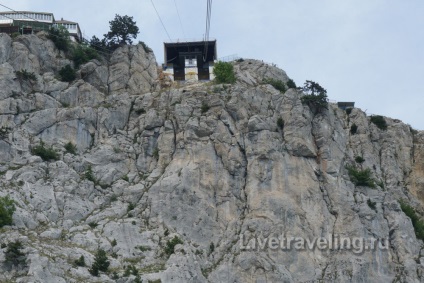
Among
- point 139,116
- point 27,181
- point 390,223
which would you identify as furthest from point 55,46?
point 390,223

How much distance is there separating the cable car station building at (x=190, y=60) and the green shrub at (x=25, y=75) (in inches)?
683

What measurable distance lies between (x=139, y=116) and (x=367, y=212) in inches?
963

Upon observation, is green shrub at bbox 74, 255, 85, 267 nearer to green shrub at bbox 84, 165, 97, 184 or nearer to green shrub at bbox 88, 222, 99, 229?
green shrub at bbox 88, 222, 99, 229

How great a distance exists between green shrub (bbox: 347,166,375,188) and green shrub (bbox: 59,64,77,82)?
1172 inches

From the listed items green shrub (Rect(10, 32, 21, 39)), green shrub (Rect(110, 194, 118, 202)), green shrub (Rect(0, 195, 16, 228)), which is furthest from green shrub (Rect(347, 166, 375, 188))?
green shrub (Rect(10, 32, 21, 39))

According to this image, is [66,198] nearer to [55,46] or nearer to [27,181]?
[27,181]

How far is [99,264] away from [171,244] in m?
7.41

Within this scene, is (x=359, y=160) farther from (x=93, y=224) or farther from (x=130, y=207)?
(x=93, y=224)

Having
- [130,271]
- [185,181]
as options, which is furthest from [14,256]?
[185,181]

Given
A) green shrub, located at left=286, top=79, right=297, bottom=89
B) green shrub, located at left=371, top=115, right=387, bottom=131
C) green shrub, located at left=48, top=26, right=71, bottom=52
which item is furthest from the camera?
green shrub, located at left=371, top=115, right=387, bottom=131

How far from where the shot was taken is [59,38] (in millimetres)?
93812

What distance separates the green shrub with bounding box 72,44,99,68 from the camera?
93.0m

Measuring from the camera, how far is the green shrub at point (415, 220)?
85.2 m

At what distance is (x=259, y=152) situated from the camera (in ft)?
Answer: 274
